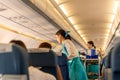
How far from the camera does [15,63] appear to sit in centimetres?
185

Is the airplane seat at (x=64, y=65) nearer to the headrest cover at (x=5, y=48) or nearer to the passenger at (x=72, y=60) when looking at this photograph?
the passenger at (x=72, y=60)

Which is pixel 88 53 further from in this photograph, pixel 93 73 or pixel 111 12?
pixel 111 12

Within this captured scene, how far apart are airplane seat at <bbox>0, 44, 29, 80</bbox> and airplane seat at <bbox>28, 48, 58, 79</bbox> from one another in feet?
4.11

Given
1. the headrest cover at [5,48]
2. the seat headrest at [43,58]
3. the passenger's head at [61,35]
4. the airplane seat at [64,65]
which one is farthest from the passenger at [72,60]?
the headrest cover at [5,48]

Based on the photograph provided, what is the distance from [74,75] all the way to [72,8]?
4989 mm

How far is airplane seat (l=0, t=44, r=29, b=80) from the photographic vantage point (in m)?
1.85

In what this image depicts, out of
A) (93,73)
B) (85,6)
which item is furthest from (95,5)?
(93,73)

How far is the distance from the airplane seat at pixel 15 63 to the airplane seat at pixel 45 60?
4.11ft

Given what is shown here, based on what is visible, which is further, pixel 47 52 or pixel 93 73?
pixel 93 73

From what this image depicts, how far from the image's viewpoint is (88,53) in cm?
885

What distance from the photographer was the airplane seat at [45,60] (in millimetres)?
3156

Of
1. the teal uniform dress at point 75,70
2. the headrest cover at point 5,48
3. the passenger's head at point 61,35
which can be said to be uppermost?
the passenger's head at point 61,35

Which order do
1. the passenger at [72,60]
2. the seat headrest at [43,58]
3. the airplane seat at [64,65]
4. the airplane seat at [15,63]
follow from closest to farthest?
the airplane seat at [15,63] → the seat headrest at [43,58] → the airplane seat at [64,65] → the passenger at [72,60]

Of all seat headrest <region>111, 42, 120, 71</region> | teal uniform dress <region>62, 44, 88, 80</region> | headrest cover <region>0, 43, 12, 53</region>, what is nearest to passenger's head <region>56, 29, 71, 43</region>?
teal uniform dress <region>62, 44, 88, 80</region>
